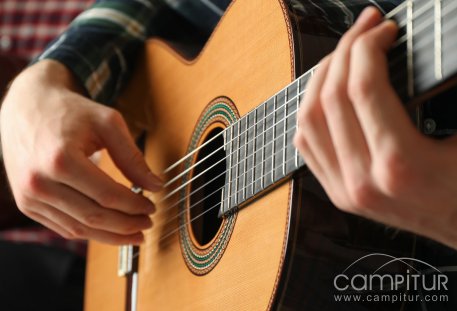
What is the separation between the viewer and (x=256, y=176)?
609 millimetres

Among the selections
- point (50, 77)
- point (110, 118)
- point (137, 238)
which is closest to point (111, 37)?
point (50, 77)

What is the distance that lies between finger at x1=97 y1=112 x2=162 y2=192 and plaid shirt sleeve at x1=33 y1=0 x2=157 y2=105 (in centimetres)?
20

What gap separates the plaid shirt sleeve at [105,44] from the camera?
1.01 meters

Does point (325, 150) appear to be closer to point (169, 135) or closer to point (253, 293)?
point (253, 293)

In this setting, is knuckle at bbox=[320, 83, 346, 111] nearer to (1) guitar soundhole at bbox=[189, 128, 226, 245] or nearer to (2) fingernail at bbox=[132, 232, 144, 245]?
(1) guitar soundhole at bbox=[189, 128, 226, 245]

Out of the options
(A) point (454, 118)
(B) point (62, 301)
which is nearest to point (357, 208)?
(A) point (454, 118)

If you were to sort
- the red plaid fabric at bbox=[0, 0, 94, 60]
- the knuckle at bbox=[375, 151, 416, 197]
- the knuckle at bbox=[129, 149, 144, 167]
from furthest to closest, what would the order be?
the red plaid fabric at bbox=[0, 0, 94, 60] < the knuckle at bbox=[129, 149, 144, 167] < the knuckle at bbox=[375, 151, 416, 197]

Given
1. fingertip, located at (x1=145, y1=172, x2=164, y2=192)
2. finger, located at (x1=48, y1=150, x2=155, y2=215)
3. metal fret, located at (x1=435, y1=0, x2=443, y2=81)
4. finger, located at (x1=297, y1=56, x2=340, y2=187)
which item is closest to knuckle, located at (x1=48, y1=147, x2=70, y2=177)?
finger, located at (x1=48, y1=150, x2=155, y2=215)

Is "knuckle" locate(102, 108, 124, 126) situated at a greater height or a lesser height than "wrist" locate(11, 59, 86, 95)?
lesser

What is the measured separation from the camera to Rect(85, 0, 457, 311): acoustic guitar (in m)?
0.56

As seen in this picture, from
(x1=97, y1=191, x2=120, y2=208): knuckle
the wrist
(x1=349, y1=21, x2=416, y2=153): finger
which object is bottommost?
(x1=349, y1=21, x2=416, y2=153): finger

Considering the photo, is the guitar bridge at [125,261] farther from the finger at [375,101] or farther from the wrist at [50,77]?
the finger at [375,101]

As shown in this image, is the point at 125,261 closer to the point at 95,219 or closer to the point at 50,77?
the point at 95,219

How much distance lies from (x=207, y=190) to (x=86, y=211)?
168 mm
